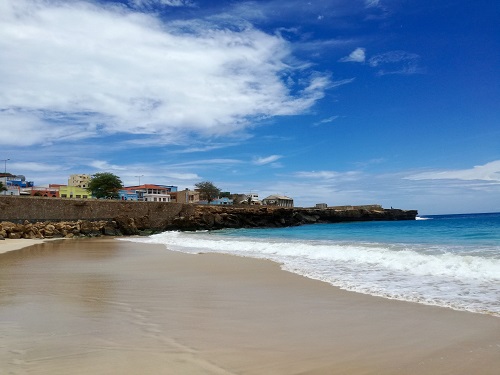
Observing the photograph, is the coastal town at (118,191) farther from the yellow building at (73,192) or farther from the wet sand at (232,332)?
the wet sand at (232,332)

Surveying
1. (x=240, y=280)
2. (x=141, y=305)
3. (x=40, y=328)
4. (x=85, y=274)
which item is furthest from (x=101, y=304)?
(x=85, y=274)

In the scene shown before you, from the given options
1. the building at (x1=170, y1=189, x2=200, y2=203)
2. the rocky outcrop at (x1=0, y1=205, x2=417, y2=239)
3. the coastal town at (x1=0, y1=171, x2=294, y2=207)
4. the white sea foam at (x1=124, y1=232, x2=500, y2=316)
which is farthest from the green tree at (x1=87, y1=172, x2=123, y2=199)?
the white sea foam at (x1=124, y1=232, x2=500, y2=316)

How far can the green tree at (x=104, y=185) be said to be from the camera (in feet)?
233

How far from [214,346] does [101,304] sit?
124 inches

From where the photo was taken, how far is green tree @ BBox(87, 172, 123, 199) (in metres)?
71.0

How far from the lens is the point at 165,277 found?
10.2 meters

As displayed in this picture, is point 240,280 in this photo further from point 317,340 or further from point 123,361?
point 123,361

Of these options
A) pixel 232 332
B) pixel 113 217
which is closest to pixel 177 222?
pixel 113 217

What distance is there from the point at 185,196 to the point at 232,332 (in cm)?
8459

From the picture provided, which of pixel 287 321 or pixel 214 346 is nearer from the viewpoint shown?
pixel 214 346

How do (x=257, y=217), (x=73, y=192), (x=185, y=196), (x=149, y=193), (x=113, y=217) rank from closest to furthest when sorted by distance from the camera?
(x=113, y=217)
(x=257, y=217)
(x=73, y=192)
(x=149, y=193)
(x=185, y=196)

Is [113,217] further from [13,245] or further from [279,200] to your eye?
[279,200]

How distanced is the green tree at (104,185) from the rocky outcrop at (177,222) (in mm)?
A: 22733

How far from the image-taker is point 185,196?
88.4 meters
